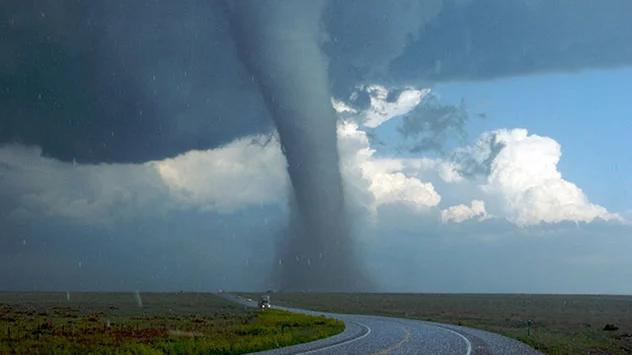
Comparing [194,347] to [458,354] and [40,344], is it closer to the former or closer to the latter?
[40,344]

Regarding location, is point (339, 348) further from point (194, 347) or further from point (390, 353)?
point (194, 347)

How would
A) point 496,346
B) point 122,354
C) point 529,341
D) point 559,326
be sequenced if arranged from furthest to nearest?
point 559,326 → point 529,341 → point 496,346 → point 122,354

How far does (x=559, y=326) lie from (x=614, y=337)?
11287 mm

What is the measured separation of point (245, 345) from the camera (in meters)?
28.7

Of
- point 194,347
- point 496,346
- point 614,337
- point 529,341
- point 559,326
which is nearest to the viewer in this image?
point 194,347

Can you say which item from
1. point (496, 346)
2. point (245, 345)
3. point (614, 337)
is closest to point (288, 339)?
point (245, 345)

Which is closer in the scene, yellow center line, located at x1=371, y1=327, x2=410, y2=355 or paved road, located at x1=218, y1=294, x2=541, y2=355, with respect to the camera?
yellow center line, located at x1=371, y1=327, x2=410, y2=355

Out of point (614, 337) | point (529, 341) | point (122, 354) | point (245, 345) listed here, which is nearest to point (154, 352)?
point (122, 354)

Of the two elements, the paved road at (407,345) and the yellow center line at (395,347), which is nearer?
the yellow center line at (395,347)

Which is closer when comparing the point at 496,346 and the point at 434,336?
the point at 496,346

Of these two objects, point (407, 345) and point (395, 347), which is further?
point (407, 345)

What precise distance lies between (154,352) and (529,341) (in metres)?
19.1

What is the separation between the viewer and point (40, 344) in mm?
28406

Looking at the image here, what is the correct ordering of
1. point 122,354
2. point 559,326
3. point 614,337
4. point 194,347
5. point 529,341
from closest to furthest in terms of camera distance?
point 122,354
point 194,347
point 529,341
point 614,337
point 559,326
